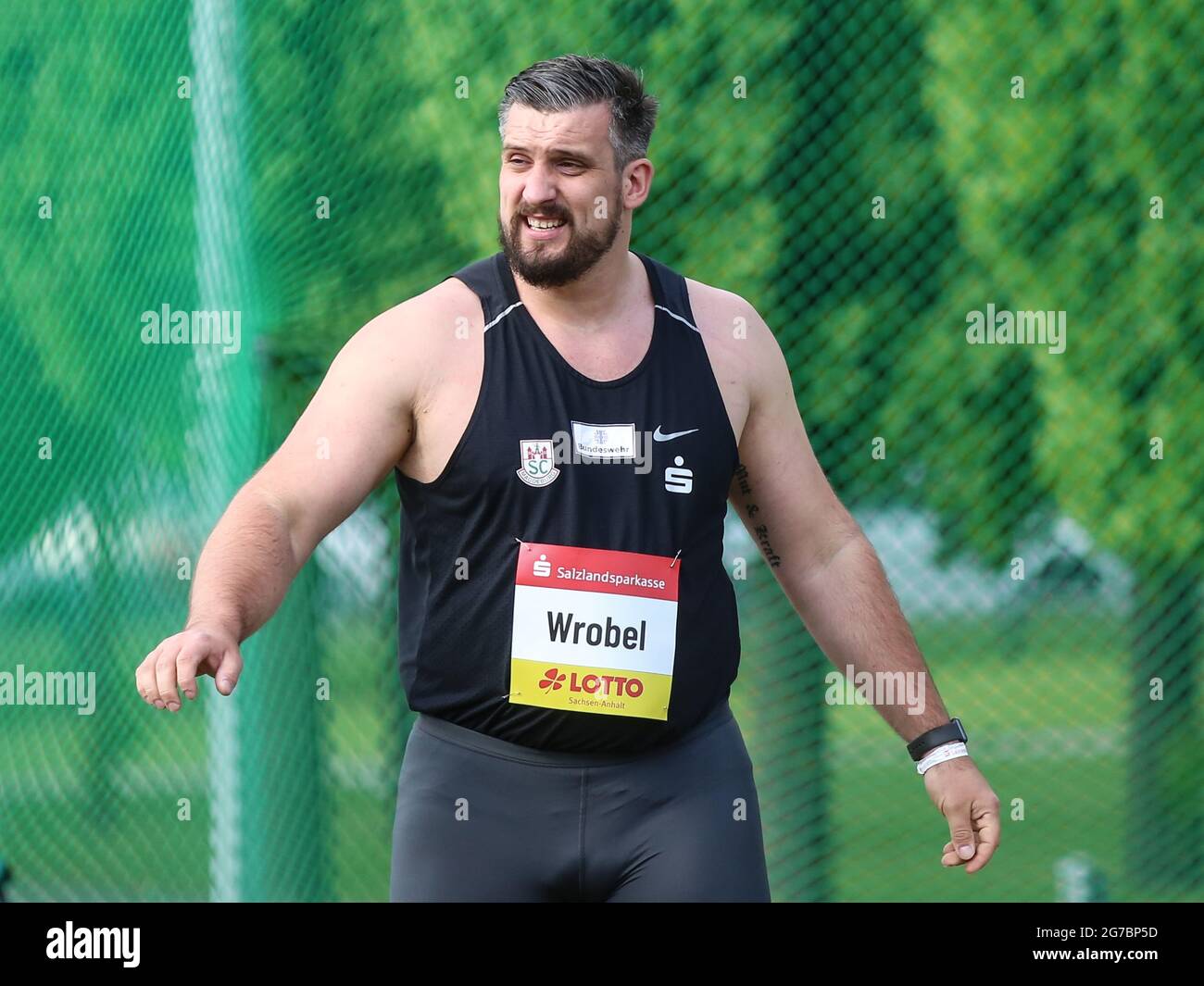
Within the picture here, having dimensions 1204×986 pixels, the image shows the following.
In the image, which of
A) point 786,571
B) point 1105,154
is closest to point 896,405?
point 1105,154

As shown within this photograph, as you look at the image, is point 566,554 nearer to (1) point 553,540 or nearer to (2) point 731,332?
(1) point 553,540

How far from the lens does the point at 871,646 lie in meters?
2.87

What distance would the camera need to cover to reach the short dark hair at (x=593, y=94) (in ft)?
8.77

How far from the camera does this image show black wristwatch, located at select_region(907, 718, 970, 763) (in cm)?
283

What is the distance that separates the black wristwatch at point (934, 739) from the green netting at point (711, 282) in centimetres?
224

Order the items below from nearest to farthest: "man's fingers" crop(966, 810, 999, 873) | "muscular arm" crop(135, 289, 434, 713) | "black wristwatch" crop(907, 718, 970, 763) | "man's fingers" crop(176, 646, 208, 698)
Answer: "man's fingers" crop(176, 646, 208, 698)
"muscular arm" crop(135, 289, 434, 713)
"man's fingers" crop(966, 810, 999, 873)
"black wristwatch" crop(907, 718, 970, 763)

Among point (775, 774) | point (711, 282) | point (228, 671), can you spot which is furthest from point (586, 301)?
point (775, 774)

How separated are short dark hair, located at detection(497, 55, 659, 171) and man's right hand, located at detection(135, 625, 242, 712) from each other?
107 cm

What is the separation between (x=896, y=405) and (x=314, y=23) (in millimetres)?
2718

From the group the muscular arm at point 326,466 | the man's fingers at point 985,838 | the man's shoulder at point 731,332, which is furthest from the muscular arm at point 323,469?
the man's fingers at point 985,838

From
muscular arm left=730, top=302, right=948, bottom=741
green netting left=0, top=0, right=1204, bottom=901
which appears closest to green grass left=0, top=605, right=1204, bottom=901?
green netting left=0, top=0, right=1204, bottom=901

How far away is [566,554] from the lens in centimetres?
262

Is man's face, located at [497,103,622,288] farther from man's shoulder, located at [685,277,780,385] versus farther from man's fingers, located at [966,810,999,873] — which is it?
man's fingers, located at [966,810,999,873]

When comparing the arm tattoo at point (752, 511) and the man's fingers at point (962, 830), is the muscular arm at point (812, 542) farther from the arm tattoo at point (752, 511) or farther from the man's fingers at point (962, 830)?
the man's fingers at point (962, 830)
